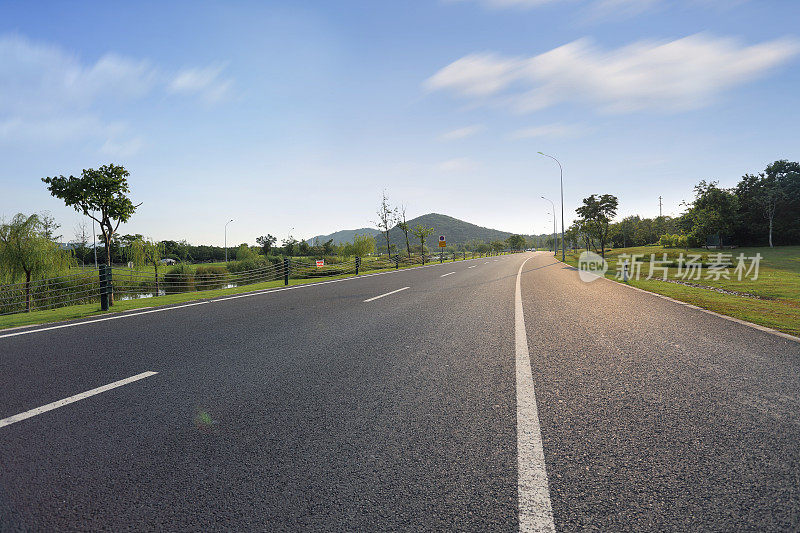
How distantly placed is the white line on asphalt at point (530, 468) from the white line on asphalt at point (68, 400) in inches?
157

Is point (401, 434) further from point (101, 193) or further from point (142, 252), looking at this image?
point (142, 252)

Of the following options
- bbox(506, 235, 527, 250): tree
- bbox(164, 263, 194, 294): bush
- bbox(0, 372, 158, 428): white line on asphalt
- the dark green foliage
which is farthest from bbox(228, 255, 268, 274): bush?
bbox(506, 235, 527, 250): tree

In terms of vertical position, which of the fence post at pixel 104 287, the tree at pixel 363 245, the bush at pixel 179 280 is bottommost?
the bush at pixel 179 280

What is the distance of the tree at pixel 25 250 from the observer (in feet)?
70.9

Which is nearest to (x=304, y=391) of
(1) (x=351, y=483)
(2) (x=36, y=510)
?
(1) (x=351, y=483)

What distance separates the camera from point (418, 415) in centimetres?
307

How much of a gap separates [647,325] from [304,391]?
6217mm

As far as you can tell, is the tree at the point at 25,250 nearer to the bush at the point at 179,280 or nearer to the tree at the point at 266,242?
the bush at the point at 179,280

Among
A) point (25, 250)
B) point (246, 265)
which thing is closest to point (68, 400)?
point (25, 250)

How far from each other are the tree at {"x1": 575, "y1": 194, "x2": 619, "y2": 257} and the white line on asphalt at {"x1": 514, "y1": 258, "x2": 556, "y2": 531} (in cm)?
4702

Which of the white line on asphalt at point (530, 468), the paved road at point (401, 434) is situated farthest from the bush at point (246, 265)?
the white line on asphalt at point (530, 468)

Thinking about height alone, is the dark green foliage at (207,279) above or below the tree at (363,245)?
below

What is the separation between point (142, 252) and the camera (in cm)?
4275

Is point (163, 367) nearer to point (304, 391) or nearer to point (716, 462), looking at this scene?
point (304, 391)
